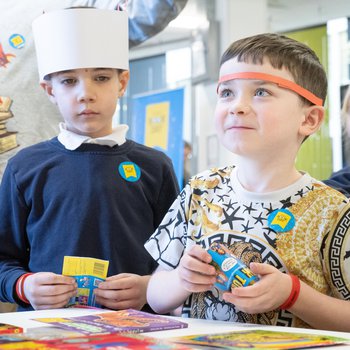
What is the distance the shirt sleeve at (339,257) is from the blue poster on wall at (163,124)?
9.71 ft

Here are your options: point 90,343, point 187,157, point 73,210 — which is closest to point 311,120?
point 73,210

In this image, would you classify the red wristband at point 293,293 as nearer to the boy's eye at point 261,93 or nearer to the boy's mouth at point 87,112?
the boy's eye at point 261,93

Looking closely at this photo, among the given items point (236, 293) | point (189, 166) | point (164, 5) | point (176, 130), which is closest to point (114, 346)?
point (236, 293)

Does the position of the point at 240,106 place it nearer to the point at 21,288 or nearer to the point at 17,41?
the point at 21,288

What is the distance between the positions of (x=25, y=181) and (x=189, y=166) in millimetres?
3925

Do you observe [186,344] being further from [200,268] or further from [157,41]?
[157,41]

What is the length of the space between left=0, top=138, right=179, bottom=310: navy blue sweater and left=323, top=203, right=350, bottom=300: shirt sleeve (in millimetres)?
555

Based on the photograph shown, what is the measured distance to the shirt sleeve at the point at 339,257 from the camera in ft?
4.14

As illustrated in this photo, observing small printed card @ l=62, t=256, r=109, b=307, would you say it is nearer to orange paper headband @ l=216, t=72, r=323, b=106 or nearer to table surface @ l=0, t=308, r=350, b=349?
table surface @ l=0, t=308, r=350, b=349

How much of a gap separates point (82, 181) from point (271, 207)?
0.54 metres

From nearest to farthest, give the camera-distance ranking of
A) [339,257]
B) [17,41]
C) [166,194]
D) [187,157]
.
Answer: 1. [339,257]
2. [166,194]
3. [17,41]
4. [187,157]

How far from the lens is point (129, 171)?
67.4 inches

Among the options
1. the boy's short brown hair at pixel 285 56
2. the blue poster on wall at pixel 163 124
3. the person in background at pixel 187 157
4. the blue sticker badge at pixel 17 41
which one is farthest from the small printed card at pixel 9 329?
the person in background at pixel 187 157

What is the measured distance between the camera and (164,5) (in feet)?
9.44
